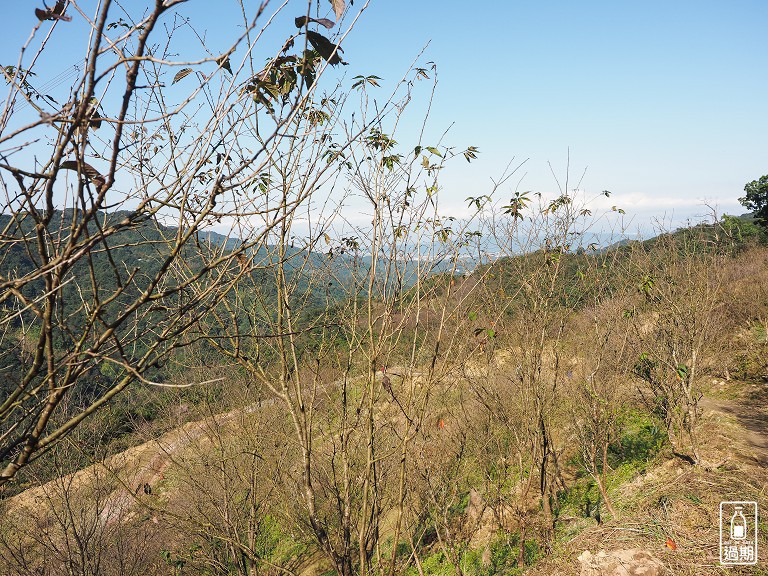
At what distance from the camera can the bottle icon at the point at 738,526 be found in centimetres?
466

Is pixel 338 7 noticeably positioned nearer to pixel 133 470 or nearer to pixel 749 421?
pixel 749 421

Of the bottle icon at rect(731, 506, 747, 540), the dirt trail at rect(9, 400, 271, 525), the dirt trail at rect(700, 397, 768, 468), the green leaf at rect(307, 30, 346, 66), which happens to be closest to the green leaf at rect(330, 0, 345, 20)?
the green leaf at rect(307, 30, 346, 66)

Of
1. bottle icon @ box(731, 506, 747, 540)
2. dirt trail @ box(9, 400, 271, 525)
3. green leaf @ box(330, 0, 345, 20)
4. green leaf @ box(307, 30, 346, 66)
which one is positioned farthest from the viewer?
dirt trail @ box(9, 400, 271, 525)

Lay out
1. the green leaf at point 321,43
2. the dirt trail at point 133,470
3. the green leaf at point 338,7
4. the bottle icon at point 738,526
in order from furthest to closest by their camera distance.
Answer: the dirt trail at point 133,470 < the bottle icon at point 738,526 < the green leaf at point 321,43 < the green leaf at point 338,7

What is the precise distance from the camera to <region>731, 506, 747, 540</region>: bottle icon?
4656 mm

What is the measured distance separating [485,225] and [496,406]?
2658 mm

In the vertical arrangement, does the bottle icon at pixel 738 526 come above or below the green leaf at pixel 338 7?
below

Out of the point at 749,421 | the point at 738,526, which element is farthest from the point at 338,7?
the point at 749,421

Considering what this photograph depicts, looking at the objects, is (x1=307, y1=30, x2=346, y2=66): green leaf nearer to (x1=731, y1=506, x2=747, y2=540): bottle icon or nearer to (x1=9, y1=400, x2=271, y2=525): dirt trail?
(x1=9, y1=400, x2=271, y2=525): dirt trail

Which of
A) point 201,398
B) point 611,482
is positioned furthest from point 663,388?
point 201,398

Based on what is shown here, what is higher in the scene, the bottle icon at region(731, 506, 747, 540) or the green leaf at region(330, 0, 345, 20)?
the green leaf at region(330, 0, 345, 20)

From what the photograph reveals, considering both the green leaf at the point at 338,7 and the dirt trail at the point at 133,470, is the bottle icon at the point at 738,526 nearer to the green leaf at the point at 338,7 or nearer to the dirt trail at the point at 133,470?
the dirt trail at the point at 133,470

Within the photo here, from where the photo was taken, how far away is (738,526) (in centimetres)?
477

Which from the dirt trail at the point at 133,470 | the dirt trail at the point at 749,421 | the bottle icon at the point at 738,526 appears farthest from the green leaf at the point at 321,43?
the dirt trail at the point at 749,421
